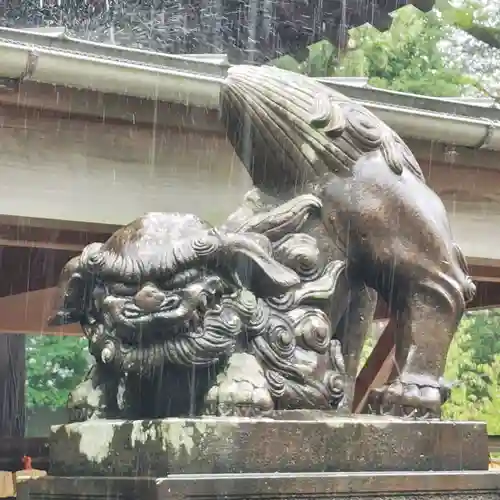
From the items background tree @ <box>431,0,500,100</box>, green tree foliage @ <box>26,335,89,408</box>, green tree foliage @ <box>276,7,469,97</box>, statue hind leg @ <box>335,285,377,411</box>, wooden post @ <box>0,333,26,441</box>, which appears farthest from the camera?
green tree foliage @ <box>26,335,89,408</box>

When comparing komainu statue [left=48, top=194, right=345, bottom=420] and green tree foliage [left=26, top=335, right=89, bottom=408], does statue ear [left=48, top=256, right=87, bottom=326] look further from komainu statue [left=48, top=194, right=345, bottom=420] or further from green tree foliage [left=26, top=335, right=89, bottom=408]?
green tree foliage [left=26, top=335, right=89, bottom=408]

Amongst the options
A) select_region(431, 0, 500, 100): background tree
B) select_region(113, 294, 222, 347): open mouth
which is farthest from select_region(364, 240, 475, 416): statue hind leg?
select_region(431, 0, 500, 100): background tree

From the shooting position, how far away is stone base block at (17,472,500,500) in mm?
2082

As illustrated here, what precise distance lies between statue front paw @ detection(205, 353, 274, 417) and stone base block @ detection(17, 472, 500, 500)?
0.15m

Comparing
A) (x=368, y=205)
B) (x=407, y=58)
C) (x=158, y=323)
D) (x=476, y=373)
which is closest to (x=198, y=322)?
(x=158, y=323)

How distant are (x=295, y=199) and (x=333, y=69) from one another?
9.66 metres

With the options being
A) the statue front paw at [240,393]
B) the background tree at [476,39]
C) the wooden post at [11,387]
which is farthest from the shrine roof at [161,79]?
the background tree at [476,39]

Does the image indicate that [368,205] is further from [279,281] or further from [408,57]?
[408,57]

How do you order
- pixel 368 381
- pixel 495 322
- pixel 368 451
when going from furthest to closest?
pixel 495 322 → pixel 368 381 → pixel 368 451

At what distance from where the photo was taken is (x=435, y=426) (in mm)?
2479

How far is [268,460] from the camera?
87.3 inches

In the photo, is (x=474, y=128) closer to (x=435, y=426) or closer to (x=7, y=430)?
(x=435, y=426)

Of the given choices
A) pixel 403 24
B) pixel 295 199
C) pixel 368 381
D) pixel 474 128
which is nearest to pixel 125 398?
pixel 295 199

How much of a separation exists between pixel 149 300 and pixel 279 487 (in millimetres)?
492
